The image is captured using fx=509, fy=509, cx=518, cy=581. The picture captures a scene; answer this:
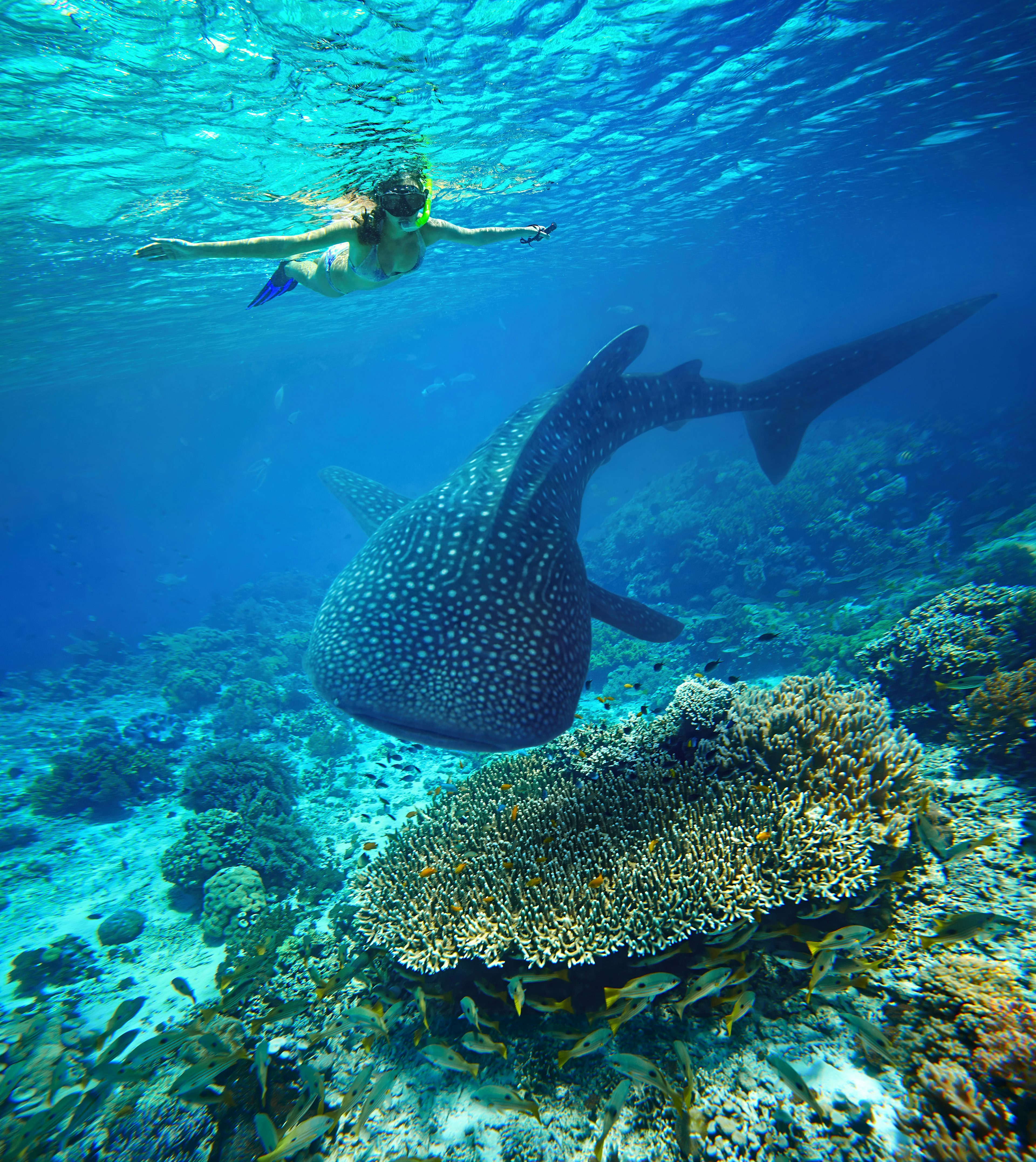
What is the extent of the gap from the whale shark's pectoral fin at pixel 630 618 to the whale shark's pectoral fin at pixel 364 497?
3059mm

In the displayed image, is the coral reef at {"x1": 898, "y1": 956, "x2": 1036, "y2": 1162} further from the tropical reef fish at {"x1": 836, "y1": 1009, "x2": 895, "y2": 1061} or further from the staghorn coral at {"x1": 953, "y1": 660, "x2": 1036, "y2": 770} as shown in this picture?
the staghorn coral at {"x1": 953, "y1": 660, "x2": 1036, "y2": 770}

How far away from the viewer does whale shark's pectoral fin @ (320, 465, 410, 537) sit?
284 inches

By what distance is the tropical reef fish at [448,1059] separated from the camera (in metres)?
2.93

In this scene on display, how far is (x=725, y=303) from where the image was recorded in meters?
97.3

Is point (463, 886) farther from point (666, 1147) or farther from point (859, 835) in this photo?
point (859, 835)

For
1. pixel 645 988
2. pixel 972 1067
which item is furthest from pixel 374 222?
pixel 972 1067

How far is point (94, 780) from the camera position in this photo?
1069 cm

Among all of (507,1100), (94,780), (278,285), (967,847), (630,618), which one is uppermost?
(278,285)

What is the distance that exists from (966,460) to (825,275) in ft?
278

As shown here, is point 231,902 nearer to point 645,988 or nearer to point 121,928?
point 121,928

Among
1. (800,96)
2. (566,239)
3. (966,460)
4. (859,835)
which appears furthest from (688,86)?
(859,835)

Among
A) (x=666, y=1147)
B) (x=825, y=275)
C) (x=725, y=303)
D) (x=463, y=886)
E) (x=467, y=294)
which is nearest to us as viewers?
(x=666, y=1147)

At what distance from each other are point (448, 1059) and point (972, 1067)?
265cm

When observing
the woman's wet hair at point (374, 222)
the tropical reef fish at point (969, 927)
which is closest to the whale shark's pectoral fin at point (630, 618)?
the tropical reef fish at point (969, 927)
